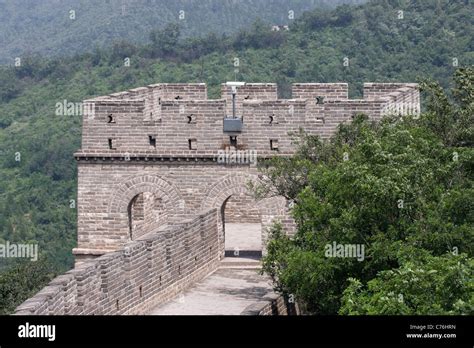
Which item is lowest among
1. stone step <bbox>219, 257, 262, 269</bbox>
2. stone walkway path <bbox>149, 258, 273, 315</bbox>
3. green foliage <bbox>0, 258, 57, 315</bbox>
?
green foliage <bbox>0, 258, 57, 315</bbox>

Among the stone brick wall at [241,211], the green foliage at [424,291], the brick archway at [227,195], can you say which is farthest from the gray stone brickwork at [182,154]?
the green foliage at [424,291]

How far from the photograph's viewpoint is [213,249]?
27.1m

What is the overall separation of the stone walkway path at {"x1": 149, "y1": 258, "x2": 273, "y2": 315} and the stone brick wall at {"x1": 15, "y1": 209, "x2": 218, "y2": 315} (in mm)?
170

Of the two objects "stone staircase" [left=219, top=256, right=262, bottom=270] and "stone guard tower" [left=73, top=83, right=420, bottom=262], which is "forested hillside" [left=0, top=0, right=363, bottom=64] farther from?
"stone staircase" [left=219, top=256, right=262, bottom=270]

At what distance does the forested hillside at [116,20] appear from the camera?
137750mm

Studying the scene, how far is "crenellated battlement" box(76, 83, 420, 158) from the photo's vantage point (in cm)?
2717

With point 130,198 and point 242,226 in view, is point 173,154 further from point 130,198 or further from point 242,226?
point 242,226

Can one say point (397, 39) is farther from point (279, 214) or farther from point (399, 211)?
point (399, 211)

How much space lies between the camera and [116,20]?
5699 inches

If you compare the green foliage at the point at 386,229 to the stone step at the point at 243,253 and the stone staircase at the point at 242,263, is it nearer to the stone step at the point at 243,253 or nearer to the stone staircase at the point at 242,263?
the stone staircase at the point at 242,263

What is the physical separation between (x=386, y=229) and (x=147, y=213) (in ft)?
34.3

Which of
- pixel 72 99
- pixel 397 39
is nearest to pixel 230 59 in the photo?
pixel 72 99

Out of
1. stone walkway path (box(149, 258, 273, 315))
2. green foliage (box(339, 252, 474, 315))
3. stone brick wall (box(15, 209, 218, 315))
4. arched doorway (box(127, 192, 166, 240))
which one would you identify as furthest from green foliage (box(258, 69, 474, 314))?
arched doorway (box(127, 192, 166, 240))

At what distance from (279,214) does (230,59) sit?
192 ft
